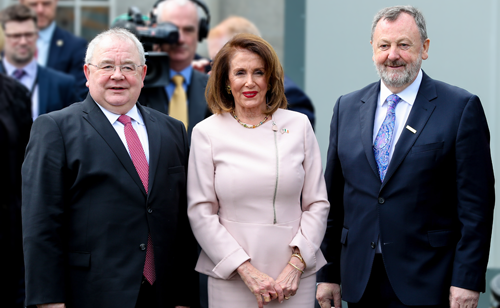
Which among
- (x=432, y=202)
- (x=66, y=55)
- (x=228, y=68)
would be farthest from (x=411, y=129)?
(x=66, y=55)

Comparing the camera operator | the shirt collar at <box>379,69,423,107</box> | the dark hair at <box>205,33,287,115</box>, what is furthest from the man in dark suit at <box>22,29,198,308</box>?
the camera operator

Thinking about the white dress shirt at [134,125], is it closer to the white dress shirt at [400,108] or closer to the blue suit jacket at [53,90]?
the white dress shirt at [400,108]

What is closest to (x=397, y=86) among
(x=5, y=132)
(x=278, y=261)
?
(x=278, y=261)

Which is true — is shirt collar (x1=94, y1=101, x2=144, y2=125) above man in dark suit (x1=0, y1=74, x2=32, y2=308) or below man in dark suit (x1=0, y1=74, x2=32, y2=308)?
above

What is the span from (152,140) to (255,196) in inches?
20.4

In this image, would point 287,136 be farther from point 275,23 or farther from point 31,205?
point 275,23

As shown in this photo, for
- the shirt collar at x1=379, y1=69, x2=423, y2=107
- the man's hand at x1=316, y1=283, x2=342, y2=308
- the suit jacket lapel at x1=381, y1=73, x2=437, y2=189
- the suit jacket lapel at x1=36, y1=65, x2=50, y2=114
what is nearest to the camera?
the suit jacket lapel at x1=381, y1=73, x2=437, y2=189

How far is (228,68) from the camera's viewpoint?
2.84 metres

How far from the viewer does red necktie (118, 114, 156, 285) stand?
2.71 metres

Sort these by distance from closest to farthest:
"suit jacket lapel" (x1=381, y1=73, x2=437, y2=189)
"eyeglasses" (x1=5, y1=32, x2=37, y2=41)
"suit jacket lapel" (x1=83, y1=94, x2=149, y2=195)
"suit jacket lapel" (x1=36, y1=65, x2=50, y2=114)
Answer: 1. "suit jacket lapel" (x1=83, y1=94, x2=149, y2=195)
2. "suit jacket lapel" (x1=381, y1=73, x2=437, y2=189)
3. "suit jacket lapel" (x1=36, y1=65, x2=50, y2=114)
4. "eyeglasses" (x1=5, y1=32, x2=37, y2=41)

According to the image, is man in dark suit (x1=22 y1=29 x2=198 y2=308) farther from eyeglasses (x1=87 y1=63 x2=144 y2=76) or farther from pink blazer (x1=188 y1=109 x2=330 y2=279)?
pink blazer (x1=188 y1=109 x2=330 y2=279)

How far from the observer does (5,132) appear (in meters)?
4.25

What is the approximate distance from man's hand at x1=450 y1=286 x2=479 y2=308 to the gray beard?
3.03 feet

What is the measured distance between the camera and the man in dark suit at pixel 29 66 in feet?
16.3
